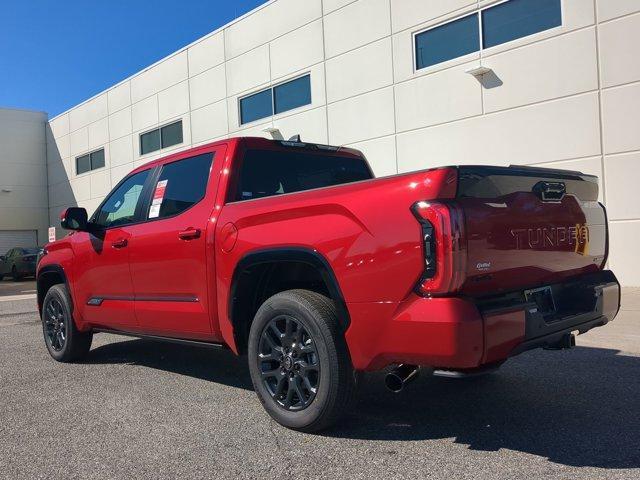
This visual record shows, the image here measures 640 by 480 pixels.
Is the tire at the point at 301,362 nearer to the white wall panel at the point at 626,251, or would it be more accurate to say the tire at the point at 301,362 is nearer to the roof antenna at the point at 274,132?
the white wall panel at the point at 626,251

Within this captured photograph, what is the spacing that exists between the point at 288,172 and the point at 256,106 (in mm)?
13133

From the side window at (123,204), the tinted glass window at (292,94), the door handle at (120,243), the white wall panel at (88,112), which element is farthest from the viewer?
the white wall panel at (88,112)

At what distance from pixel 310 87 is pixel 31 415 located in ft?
41.6

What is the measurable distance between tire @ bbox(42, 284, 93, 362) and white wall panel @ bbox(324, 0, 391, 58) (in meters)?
10.3

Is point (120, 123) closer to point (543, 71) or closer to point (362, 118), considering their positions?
point (362, 118)

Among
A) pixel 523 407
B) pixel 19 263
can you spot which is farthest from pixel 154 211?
pixel 19 263

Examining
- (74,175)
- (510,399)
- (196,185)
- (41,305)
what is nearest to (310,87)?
(41,305)

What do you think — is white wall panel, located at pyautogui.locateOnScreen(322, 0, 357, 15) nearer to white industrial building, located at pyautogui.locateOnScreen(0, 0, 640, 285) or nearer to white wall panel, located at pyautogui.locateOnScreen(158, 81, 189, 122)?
white industrial building, located at pyautogui.locateOnScreen(0, 0, 640, 285)

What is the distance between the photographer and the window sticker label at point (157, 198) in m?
4.90

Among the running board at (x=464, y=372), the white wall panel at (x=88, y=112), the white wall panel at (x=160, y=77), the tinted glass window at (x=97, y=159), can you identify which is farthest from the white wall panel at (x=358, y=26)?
the tinted glass window at (x=97, y=159)

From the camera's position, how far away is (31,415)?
4281 mm

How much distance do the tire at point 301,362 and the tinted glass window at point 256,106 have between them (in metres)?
13.6

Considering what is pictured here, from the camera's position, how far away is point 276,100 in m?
16.6

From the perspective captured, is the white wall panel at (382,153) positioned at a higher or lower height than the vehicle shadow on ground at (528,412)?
higher
